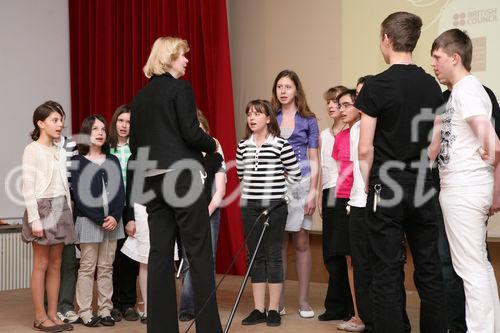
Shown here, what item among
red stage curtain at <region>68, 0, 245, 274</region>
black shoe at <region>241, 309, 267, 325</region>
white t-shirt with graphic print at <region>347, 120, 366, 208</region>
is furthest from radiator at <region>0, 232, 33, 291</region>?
white t-shirt with graphic print at <region>347, 120, 366, 208</region>

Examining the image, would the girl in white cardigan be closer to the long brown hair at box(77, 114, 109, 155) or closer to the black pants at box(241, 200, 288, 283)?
the long brown hair at box(77, 114, 109, 155)

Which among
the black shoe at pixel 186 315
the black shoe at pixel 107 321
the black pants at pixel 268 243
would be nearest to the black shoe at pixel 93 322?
the black shoe at pixel 107 321

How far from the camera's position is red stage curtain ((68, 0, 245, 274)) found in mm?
5531

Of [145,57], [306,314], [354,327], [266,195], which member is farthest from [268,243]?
[145,57]

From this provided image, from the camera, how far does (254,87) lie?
5.68 metres

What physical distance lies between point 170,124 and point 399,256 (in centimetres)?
107

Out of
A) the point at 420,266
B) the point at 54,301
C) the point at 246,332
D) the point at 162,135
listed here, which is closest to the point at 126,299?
the point at 54,301

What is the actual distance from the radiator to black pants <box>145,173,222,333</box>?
2.70m

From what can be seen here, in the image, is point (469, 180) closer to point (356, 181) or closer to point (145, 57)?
point (356, 181)

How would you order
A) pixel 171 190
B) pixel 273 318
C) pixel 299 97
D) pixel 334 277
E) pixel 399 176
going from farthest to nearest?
pixel 299 97 → pixel 334 277 → pixel 273 318 → pixel 171 190 → pixel 399 176

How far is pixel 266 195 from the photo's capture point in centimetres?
380

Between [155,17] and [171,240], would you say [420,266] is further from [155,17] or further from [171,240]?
[155,17]

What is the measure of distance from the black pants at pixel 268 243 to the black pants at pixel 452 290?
0.93 meters

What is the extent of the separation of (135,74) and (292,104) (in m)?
2.27
